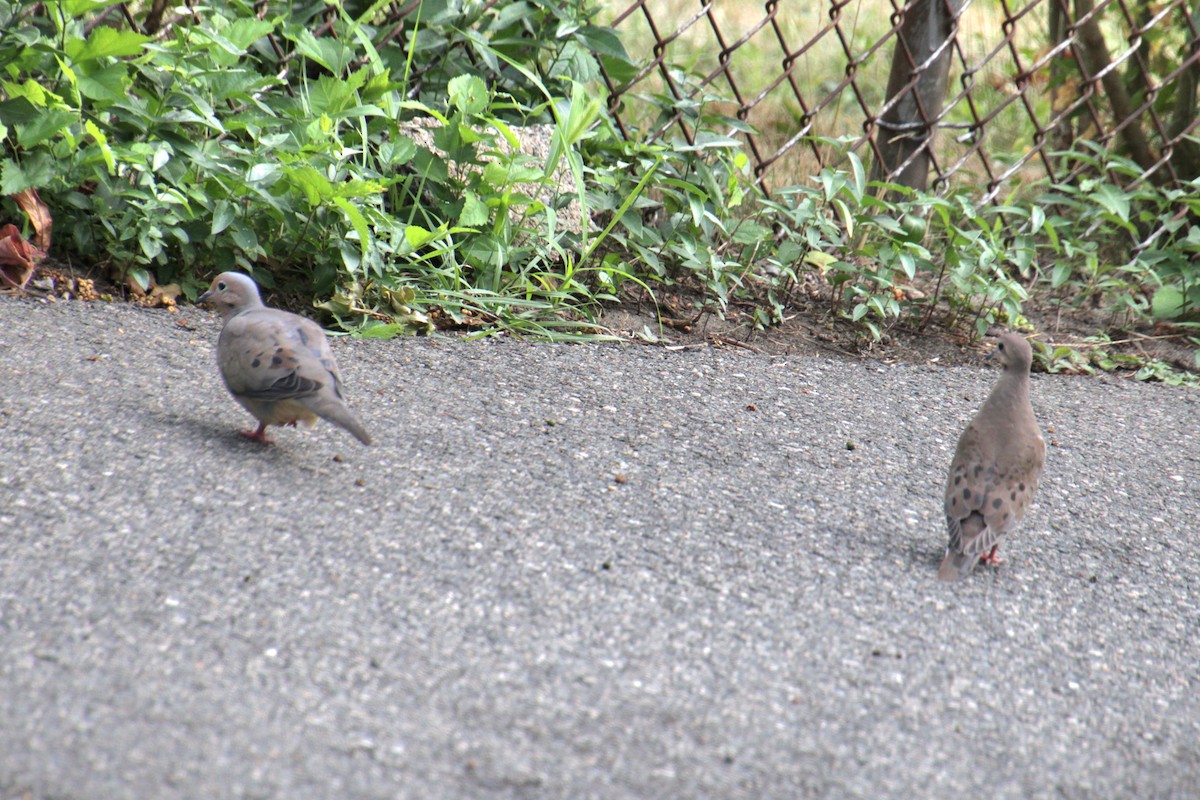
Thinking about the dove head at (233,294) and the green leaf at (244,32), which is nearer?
the dove head at (233,294)

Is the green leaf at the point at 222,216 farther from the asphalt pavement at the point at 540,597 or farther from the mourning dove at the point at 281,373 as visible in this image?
the mourning dove at the point at 281,373

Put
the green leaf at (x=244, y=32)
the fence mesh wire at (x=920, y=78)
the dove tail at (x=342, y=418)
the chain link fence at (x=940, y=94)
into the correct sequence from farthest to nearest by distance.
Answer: the chain link fence at (x=940, y=94) → the fence mesh wire at (x=920, y=78) → the green leaf at (x=244, y=32) → the dove tail at (x=342, y=418)

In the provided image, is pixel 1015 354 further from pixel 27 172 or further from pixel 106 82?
pixel 27 172

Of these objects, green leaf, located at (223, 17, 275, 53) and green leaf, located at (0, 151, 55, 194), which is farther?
green leaf, located at (223, 17, 275, 53)

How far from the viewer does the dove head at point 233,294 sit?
3.43m

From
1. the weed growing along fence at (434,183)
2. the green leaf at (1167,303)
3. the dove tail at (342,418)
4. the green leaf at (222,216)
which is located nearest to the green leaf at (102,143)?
the weed growing along fence at (434,183)

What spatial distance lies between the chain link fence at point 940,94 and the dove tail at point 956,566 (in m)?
2.25

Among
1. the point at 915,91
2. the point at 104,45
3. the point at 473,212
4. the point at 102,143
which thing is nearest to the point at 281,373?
the point at 102,143

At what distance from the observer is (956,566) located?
279cm

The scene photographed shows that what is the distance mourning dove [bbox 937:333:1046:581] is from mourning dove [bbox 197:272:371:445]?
1.47 m

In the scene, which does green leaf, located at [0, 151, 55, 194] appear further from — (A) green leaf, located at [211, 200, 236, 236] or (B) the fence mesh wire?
(B) the fence mesh wire

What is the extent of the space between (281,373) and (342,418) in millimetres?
218

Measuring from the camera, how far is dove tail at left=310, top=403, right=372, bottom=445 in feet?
9.60

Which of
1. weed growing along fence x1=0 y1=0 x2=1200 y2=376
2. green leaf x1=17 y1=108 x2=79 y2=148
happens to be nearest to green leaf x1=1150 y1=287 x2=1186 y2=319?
weed growing along fence x1=0 y1=0 x2=1200 y2=376
